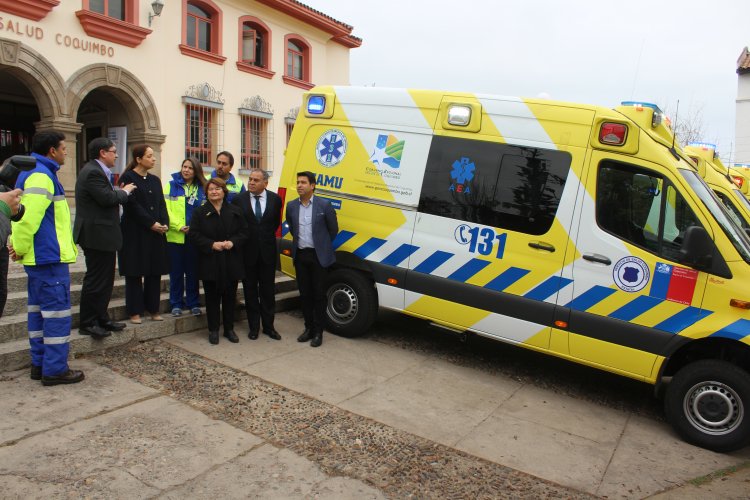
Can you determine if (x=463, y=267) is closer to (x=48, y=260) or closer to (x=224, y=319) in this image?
(x=224, y=319)

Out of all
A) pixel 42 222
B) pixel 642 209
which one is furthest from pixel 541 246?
pixel 42 222

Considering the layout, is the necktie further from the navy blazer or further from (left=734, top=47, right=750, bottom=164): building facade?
(left=734, top=47, right=750, bottom=164): building facade

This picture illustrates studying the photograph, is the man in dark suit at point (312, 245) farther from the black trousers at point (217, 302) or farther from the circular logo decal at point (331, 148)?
the black trousers at point (217, 302)

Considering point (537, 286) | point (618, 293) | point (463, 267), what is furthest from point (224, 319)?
point (618, 293)

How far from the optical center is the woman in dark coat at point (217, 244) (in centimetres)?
549

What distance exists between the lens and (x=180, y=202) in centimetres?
593

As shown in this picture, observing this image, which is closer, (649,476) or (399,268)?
(649,476)

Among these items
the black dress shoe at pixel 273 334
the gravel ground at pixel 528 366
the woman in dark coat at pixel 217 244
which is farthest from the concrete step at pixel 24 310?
the gravel ground at pixel 528 366

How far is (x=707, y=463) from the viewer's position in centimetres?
403

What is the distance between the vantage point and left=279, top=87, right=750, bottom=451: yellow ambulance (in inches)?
168

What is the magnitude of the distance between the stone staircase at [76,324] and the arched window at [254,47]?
8.56 m

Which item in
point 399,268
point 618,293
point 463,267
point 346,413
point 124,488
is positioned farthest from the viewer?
point 399,268

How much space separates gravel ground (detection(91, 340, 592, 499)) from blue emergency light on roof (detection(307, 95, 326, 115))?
9.46 ft

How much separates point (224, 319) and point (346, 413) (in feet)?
7.04
